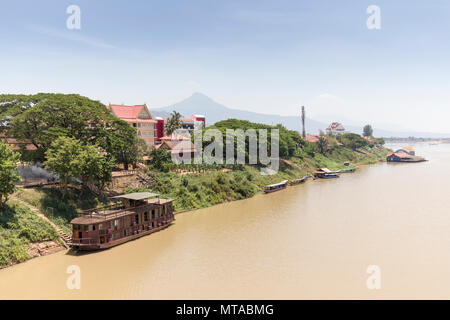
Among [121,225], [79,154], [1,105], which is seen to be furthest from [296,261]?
[1,105]

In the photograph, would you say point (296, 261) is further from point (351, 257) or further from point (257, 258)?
point (351, 257)

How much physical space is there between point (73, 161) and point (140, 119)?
34694 millimetres

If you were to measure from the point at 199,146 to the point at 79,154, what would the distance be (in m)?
28.6

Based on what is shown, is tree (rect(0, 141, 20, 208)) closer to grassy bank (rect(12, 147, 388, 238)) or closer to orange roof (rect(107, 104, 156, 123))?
grassy bank (rect(12, 147, 388, 238))

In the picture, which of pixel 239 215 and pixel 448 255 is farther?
pixel 239 215

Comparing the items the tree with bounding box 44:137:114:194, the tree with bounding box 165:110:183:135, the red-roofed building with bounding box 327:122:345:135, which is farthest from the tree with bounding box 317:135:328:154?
the tree with bounding box 44:137:114:194

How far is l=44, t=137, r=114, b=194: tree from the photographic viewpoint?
2902cm

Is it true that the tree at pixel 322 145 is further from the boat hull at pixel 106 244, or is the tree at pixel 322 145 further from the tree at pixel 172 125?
the boat hull at pixel 106 244

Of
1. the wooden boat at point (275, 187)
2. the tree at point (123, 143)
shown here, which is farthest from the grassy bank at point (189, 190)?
the tree at point (123, 143)

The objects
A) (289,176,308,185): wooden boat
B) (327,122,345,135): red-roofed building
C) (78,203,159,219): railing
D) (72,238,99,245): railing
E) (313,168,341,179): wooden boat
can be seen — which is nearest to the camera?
(72,238,99,245): railing

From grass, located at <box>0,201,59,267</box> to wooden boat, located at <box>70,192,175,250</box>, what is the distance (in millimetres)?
2589

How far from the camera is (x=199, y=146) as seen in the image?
57.0 meters

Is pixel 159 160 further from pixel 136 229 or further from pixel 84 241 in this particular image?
pixel 84 241

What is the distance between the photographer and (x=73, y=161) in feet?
94.7
